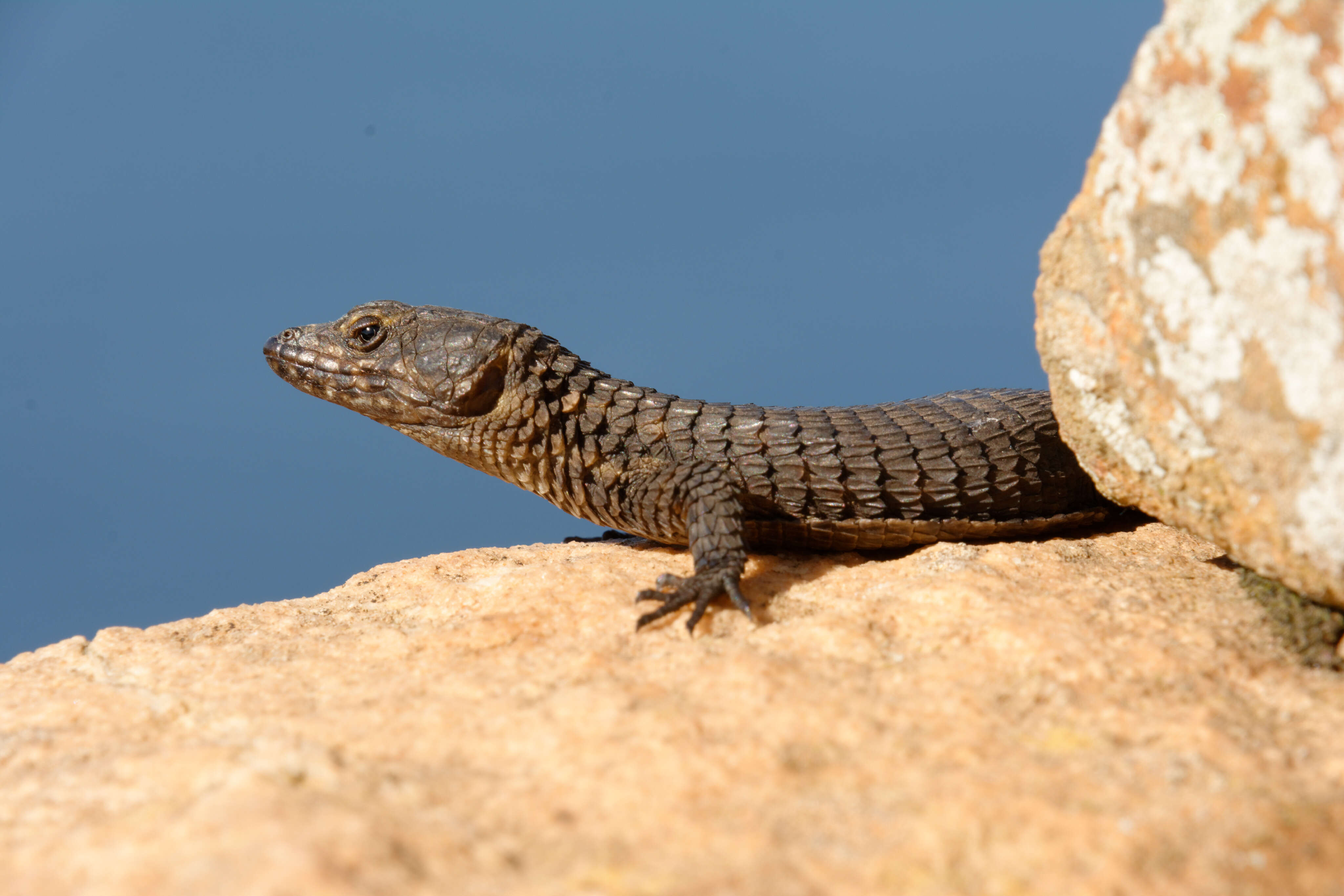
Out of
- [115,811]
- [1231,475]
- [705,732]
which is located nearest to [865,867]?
[705,732]

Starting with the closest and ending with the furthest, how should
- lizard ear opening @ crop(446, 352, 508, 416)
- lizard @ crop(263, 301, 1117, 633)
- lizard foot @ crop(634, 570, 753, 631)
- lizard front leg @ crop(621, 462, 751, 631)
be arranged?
1. lizard foot @ crop(634, 570, 753, 631)
2. lizard front leg @ crop(621, 462, 751, 631)
3. lizard @ crop(263, 301, 1117, 633)
4. lizard ear opening @ crop(446, 352, 508, 416)

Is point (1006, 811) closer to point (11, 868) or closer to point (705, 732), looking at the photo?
point (705, 732)

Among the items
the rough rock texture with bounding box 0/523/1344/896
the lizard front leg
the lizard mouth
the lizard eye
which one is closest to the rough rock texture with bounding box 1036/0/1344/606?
the rough rock texture with bounding box 0/523/1344/896

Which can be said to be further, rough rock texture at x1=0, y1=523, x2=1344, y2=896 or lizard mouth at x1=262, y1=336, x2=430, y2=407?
lizard mouth at x1=262, y1=336, x2=430, y2=407

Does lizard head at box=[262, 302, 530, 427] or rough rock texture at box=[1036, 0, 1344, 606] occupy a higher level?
lizard head at box=[262, 302, 530, 427]

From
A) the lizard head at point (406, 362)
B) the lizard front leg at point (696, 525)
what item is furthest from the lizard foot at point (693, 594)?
the lizard head at point (406, 362)

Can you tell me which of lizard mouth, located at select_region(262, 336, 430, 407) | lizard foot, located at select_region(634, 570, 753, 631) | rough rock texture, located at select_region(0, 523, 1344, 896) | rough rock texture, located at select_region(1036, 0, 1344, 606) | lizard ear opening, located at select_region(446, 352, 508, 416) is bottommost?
rough rock texture, located at select_region(0, 523, 1344, 896)

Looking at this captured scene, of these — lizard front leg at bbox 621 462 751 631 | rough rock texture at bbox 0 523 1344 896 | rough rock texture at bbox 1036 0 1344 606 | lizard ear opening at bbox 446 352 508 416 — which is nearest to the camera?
rough rock texture at bbox 0 523 1344 896

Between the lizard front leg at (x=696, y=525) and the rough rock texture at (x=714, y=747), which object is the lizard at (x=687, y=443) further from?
the rough rock texture at (x=714, y=747)

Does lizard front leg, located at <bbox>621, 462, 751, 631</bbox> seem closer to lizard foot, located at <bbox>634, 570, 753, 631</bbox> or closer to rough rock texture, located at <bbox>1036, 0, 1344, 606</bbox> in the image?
lizard foot, located at <bbox>634, 570, 753, 631</bbox>
